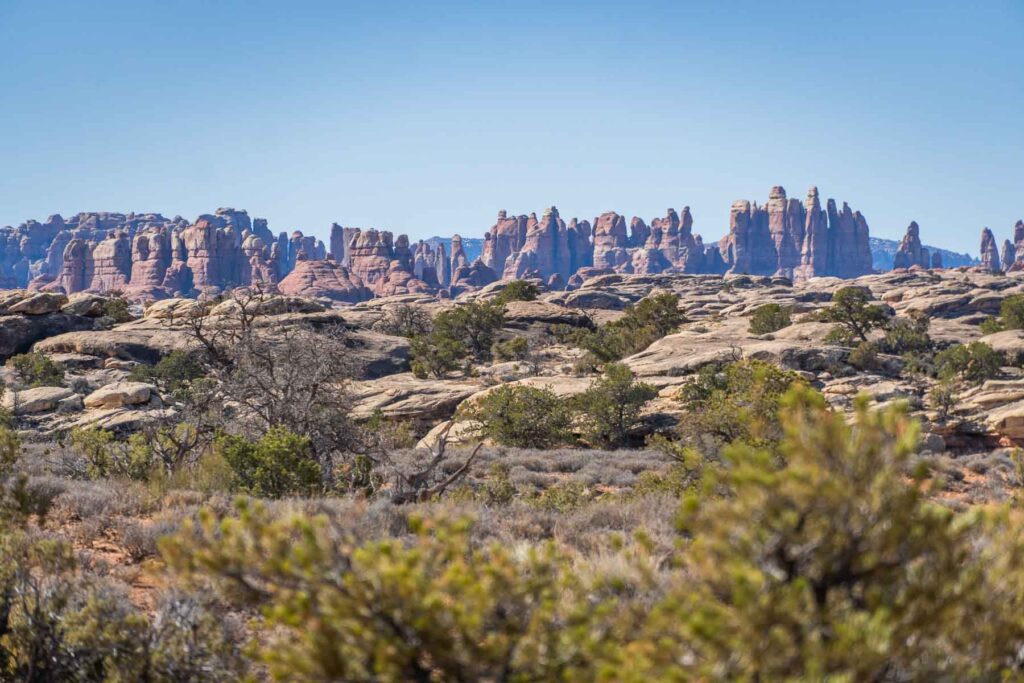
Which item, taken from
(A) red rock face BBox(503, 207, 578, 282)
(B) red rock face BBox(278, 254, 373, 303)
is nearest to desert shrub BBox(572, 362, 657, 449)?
(B) red rock face BBox(278, 254, 373, 303)

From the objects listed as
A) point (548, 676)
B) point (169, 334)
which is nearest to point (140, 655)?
point (548, 676)

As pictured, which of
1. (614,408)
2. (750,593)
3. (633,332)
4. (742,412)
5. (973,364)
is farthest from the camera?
(633,332)

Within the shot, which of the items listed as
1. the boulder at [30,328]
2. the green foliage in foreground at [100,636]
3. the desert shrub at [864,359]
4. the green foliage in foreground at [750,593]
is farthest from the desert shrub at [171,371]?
the green foliage in foreground at [750,593]

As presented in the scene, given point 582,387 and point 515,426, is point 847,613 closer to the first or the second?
point 515,426

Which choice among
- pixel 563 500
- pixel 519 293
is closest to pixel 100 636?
pixel 563 500

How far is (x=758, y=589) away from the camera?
2457 millimetres

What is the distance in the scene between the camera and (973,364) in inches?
1028

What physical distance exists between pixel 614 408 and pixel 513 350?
59.1ft

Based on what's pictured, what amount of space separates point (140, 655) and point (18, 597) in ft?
4.42

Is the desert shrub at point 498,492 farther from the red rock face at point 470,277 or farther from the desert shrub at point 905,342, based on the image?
the red rock face at point 470,277

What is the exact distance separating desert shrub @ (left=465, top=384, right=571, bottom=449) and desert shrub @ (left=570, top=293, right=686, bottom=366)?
41.3ft

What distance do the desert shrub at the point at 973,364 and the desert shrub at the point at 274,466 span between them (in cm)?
2357

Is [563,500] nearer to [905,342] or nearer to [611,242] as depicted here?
[905,342]

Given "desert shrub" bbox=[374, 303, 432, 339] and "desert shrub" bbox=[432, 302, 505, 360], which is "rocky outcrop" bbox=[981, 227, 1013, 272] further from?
"desert shrub" bbox=[432, 302, 505, 360]
